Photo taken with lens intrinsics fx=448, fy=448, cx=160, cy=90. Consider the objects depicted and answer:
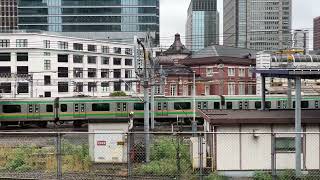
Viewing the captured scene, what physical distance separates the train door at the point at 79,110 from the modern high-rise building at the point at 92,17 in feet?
239

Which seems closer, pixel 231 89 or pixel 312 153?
pixel 312 153

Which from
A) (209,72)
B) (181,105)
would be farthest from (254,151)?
(209,72)

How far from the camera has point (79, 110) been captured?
126 feet

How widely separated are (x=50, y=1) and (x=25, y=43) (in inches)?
1602

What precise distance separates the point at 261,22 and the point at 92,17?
41.3m

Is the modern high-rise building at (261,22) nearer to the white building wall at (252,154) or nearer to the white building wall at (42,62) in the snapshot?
the white building wall at (42,62)

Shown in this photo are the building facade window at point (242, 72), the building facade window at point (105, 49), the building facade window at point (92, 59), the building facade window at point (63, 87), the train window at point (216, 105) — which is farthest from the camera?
the building facade window at point (105, 49)

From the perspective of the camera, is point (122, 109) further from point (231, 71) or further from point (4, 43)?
point (4, 43)

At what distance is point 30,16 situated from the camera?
4422 inches

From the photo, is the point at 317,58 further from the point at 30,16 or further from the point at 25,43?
the point at 30,16

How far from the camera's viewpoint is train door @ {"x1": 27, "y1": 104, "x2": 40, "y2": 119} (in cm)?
3819

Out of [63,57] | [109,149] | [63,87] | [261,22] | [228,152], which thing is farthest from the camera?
[261,22]

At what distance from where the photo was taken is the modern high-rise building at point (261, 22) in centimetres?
8811

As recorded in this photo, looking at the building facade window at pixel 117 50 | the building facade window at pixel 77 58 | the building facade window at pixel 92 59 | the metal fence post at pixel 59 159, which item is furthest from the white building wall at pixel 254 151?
the building facade window at pixel 117 50
